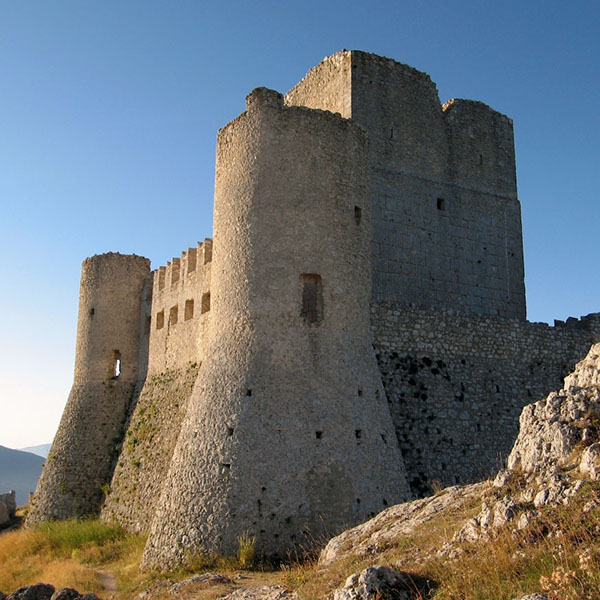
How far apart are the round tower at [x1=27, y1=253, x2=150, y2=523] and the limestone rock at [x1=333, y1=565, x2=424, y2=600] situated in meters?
14.2

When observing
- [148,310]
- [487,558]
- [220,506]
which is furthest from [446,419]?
[148,310]

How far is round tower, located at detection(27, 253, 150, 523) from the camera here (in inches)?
749

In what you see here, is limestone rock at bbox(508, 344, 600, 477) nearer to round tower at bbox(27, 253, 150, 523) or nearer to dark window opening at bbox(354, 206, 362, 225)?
dark window opening at bbox(354, 206, 362, 225)

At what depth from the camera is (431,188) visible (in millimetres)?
18781

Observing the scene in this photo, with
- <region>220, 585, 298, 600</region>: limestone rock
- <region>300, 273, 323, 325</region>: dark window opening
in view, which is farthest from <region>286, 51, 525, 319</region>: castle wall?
<region>220, 585, 298, 600</region>: limestone rock

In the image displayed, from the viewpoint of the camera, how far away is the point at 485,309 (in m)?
18.9

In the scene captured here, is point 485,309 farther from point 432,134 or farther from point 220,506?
point 220,506

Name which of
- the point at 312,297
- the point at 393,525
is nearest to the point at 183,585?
the point at 393,525

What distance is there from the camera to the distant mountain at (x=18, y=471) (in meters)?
132

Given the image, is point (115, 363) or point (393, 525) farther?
point (115, 363)

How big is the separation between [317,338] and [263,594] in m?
5.25

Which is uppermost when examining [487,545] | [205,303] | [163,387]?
[205,303]

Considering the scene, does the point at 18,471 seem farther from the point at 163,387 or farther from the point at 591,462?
the point at 591,462

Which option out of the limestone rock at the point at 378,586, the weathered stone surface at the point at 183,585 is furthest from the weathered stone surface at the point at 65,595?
the limestone rock at the point at 378,586
